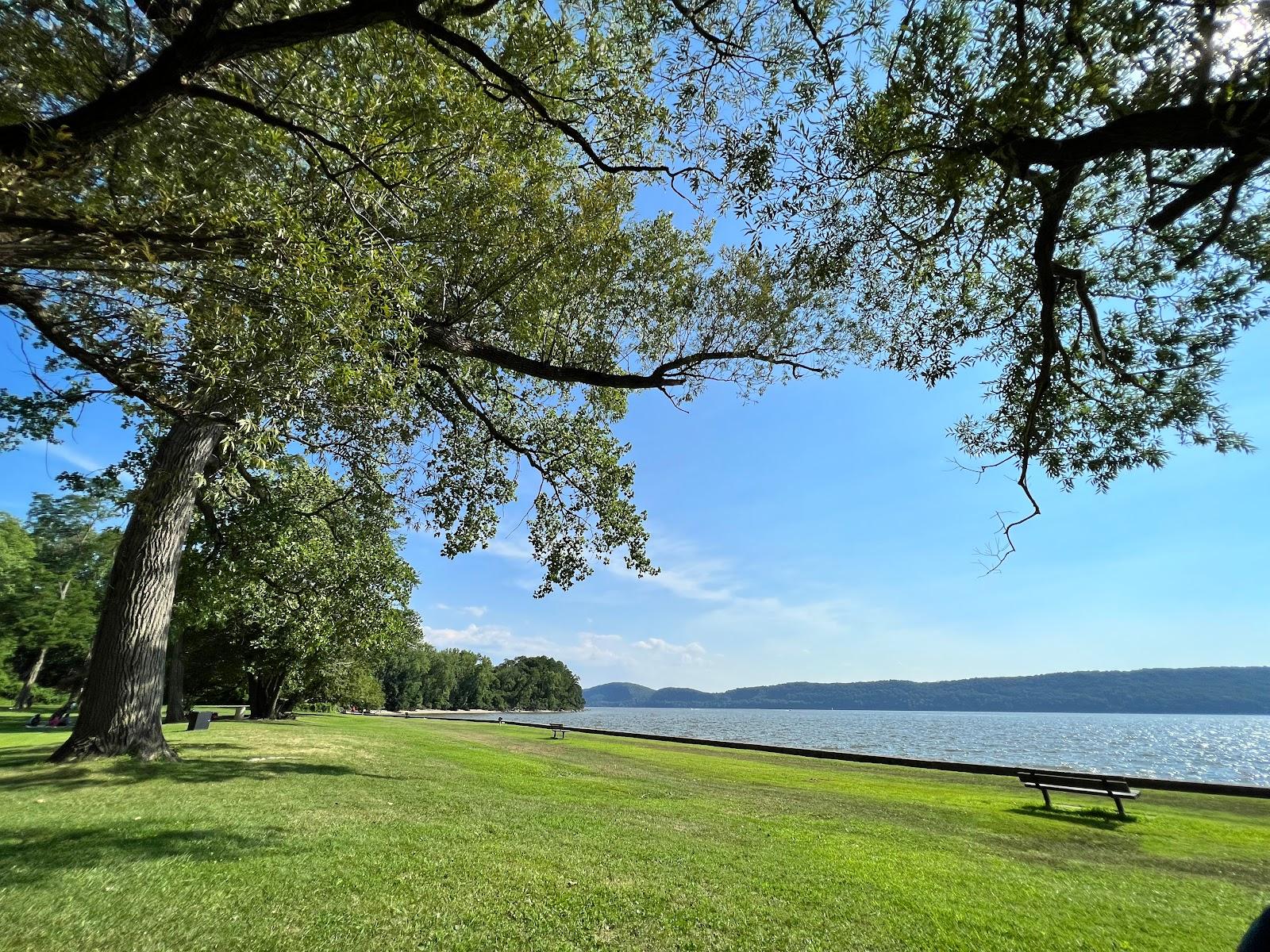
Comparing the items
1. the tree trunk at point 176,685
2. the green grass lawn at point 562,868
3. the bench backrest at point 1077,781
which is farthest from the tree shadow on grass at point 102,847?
the tree trunk at point 176,685

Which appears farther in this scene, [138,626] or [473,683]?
[473,683]

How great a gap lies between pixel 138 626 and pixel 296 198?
851 cm

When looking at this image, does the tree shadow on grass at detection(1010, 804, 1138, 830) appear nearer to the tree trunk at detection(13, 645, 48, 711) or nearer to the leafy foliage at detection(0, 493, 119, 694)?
the leafy foliage at detection(0, 493, 119, 694)

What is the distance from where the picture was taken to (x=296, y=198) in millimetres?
5852

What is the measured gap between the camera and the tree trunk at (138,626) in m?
9.91

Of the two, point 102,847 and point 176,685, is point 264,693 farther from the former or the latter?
point 102,847

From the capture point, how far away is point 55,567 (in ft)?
132

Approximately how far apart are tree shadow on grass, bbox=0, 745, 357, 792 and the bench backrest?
48.9ft

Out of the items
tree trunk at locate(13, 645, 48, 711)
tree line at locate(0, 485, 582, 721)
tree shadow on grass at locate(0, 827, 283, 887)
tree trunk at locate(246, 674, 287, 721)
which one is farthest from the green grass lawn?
tree trunk at locate(13, 645, 48, 711)

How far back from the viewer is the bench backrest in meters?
12.1

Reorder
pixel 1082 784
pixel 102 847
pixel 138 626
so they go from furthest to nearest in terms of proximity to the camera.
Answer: pixel 1082 784 → pixel 138 626 → pixel 102 847

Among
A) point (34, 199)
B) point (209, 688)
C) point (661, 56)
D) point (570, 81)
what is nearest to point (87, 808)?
point (34, 199)

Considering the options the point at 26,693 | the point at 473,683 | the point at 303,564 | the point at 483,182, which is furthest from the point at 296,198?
the point at 473,683

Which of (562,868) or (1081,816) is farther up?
(562,868)
